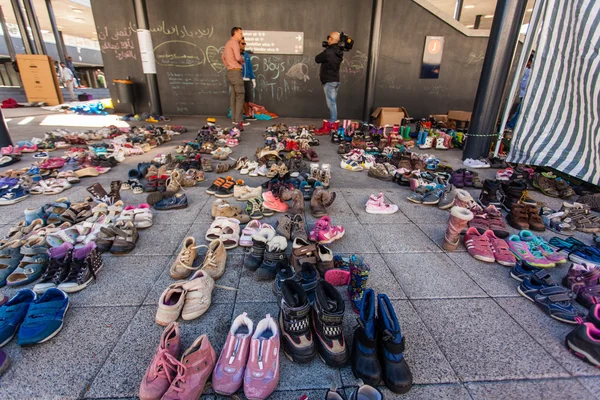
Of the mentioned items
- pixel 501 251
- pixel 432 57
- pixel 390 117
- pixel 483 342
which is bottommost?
pixel 483 342

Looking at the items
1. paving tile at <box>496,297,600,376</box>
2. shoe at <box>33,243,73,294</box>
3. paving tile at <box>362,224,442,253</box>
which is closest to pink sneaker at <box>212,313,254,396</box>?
shoe at <box>33,243,73,294</box>

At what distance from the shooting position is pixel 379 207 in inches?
137

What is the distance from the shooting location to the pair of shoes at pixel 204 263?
2.23m

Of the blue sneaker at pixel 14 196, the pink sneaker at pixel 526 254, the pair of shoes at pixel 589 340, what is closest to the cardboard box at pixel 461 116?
the pink sneaker at pixel 526 254

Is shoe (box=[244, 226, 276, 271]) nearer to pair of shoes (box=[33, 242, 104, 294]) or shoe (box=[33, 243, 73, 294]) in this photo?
pair of shoes (box=[33, 242, 104, 294])

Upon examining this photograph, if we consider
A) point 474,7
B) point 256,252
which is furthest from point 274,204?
point 474,7

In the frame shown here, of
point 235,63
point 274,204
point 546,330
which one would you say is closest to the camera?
point 546,330

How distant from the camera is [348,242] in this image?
282cm

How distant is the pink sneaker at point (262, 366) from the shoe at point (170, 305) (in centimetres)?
59

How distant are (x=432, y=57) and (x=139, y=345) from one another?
1200 cm

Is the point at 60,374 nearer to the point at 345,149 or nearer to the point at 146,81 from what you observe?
the point at 345,149

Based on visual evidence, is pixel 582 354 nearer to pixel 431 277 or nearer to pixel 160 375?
pixel 431 277

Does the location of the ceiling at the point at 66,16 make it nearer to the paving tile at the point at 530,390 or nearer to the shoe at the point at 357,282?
the shoe at the point at 357,282

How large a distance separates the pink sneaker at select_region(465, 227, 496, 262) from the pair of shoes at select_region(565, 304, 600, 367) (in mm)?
865
